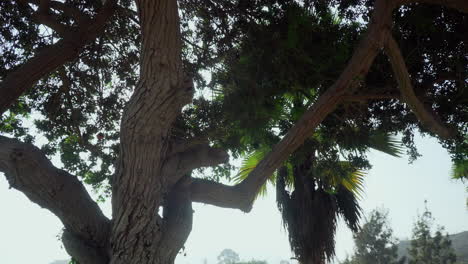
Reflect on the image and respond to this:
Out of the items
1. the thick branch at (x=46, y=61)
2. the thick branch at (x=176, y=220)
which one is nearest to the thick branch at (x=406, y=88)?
the thick branch at (x=176, y=220)

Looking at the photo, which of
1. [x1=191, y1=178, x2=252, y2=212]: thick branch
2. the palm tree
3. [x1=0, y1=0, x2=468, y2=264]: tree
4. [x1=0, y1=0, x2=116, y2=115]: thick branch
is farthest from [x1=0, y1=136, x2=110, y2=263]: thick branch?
the palm tree

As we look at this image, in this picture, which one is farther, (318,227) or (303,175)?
(303,175)

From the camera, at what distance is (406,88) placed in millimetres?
3686

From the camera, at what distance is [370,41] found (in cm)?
350

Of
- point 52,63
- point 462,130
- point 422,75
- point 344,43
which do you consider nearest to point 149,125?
point 52,63

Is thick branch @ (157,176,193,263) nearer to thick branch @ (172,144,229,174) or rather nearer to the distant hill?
thick branch @ (172,144,229,174)

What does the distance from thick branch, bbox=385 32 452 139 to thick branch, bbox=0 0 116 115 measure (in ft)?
11.7

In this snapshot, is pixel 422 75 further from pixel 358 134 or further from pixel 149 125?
pixel 149 125

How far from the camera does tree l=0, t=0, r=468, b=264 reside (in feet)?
9.56

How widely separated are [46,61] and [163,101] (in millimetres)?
1828

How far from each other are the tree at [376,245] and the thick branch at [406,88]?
2590 centimetres

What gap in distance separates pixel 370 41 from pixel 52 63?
349 centimetres

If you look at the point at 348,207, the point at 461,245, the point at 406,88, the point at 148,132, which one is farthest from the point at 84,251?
the point at 461,245

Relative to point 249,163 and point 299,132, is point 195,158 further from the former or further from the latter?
point 249,163
